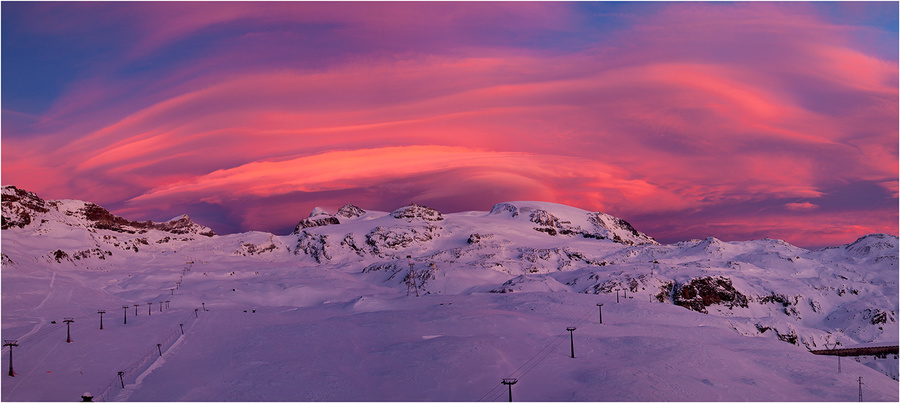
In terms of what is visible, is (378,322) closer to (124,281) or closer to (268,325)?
(268,325)

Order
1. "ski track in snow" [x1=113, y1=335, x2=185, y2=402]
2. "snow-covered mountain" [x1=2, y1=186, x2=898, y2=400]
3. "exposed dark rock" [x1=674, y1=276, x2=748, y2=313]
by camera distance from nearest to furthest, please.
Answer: "ski track in snow" [x1=113, y1=335, x2=185, y2=402] → "snow-covered mountain" [x1=2, y1=186, x2=898, y2=400] → "exposed dark rock" [x1=674, y1=276, x2=748, y2=313]

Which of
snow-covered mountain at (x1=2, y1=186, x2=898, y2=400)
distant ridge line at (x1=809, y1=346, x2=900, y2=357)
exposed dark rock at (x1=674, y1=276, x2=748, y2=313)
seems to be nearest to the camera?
snow-covered mountain at (x1=2, y1=186, x2=898, y2=400)

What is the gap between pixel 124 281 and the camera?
187 metres

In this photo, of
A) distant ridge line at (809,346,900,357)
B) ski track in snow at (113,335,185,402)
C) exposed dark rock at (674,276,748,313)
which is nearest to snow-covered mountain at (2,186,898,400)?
ski track in snow at (113,335,185,402)

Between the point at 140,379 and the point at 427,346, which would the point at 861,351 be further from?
the point at 140,379

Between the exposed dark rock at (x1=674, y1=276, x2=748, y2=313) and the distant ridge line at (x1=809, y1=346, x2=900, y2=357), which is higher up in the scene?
the exposed dark rock at (x1=674, y1=276, x2=748, y2=313)

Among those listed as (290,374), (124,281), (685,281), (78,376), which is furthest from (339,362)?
(124,281)

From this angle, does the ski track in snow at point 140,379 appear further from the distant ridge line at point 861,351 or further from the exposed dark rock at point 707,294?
the exposed dark rock at point 707,294

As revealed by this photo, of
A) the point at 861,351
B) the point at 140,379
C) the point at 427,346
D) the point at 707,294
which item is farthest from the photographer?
the point at 707,294

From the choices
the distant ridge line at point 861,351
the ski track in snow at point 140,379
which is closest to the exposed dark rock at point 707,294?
the distant ridge line at point 861,351

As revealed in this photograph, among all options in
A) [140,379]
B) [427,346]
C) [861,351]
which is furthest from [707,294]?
[140,379]

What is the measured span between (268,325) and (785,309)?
15282cm

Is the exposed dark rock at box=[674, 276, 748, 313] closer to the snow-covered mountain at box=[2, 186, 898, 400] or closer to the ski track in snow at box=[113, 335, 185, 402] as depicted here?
the snow-covered mountain at box=[2, 186, 898, 400]

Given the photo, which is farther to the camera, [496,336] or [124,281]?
[124,281]
